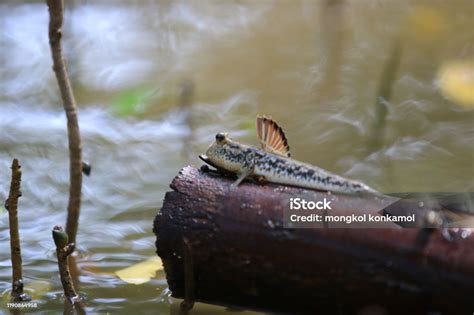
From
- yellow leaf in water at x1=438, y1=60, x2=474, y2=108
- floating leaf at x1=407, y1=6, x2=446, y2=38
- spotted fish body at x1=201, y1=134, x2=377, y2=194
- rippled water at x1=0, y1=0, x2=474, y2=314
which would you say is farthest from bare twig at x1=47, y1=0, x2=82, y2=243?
floating leaf at x1=407, y1=6, x2=446, y2=38

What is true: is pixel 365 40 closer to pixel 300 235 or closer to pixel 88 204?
pixel 88 204

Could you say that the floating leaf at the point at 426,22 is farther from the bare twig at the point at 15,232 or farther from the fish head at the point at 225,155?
the bare twig at the point at 15,232

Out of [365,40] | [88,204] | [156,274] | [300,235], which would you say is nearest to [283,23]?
[365,40]

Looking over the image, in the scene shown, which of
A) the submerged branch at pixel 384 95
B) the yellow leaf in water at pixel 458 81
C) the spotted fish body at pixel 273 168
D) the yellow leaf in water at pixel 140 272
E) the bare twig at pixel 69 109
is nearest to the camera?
the spotted fish body at pixel 273 168

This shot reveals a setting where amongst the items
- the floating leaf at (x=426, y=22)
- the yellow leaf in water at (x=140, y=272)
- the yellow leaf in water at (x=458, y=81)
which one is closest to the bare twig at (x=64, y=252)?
the yellow leaf in water at (x=140, y=272)

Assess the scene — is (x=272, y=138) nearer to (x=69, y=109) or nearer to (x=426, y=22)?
(x=69, y=109)

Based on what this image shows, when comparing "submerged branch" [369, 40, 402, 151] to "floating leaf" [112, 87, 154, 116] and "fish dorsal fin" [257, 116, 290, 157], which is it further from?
"fish dorsal fin" [257, 116, 290, 157]
